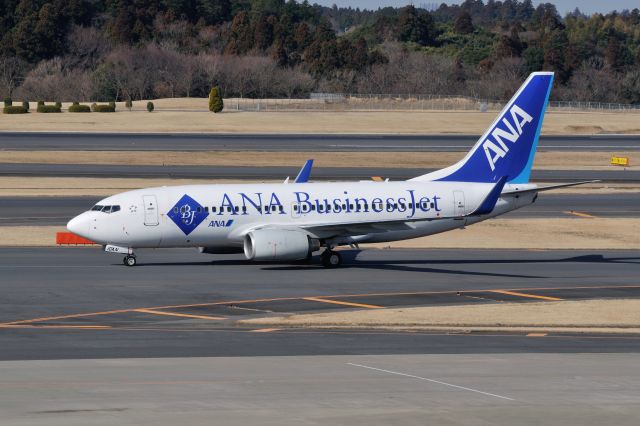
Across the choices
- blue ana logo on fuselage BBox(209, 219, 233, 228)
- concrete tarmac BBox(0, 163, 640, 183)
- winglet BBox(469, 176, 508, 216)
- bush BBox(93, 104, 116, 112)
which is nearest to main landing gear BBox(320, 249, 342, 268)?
blue ana logo on fuselage BBox(209, 219, 233, 228)

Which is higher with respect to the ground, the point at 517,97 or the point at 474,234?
the point at 517,97

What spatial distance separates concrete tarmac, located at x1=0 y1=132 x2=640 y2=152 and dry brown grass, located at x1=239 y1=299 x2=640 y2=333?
243 ft

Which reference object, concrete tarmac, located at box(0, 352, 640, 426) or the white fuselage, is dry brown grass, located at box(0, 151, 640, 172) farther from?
Result: concrete tarmac, located at box(0, 352, 640, 426)

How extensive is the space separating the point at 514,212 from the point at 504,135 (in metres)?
18.1

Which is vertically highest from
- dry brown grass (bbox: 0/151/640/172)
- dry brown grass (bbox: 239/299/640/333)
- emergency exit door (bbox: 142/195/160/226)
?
emergency exit door (bbox: 142/195/160/226)

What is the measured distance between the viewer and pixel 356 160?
105 metres

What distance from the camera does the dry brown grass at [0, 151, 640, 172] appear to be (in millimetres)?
101500

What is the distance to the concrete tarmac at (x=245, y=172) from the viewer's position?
8975 cm

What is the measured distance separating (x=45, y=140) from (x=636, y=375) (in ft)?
329

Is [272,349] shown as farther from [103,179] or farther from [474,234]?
[103,179]

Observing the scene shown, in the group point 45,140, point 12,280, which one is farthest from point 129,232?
point 45,140

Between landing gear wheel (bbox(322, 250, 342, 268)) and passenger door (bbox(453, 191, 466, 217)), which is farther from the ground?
passenger door (bbox(453, 191, 466, 217))

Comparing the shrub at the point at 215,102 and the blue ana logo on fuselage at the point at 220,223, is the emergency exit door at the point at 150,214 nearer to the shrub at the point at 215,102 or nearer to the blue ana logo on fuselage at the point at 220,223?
the blue ana logo on fuselage at the point at 220,223

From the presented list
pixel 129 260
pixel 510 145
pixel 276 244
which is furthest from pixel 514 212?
pixel 129 260
